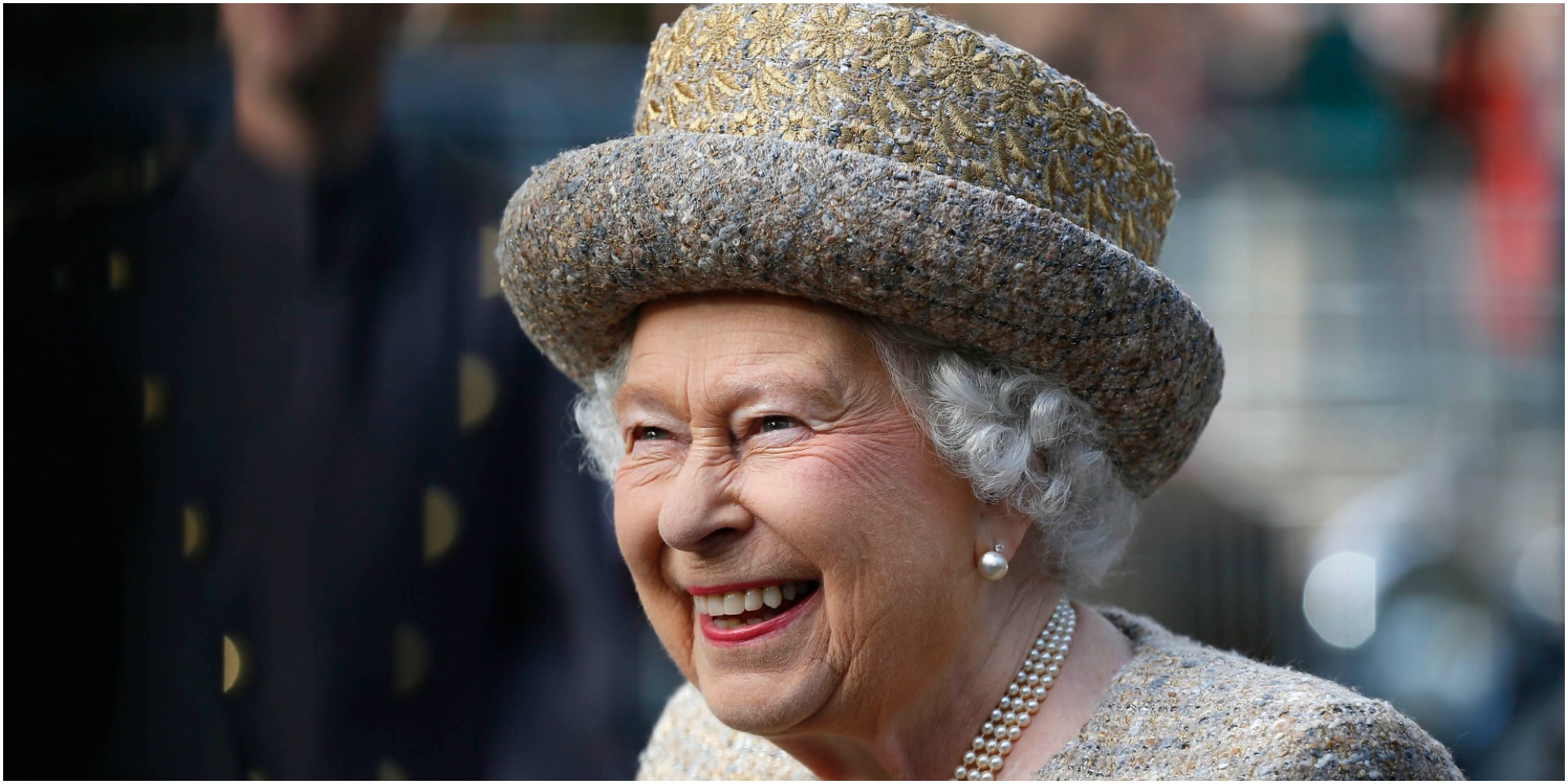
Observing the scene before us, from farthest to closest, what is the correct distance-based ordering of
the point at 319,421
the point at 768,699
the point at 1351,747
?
1. the point at 319,421
2. the point at 768,699
3. the point at 1351,747

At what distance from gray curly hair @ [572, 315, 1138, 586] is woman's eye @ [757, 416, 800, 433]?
0.55 ft

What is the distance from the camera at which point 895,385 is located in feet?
6.79

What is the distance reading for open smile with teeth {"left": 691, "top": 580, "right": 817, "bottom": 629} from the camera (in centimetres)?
208

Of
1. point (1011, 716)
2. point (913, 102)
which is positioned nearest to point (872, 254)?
point (913, 102)

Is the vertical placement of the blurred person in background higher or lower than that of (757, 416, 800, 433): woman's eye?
lower

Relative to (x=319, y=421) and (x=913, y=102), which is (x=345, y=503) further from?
(x=913, y=102)

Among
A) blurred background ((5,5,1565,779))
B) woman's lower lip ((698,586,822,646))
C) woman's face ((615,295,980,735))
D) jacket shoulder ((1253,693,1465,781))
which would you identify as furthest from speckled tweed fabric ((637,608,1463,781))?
blurred background ((5,5,1565,779))

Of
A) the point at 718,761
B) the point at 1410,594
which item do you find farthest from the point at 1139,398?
the point at 1410,594

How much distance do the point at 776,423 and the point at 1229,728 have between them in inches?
31.2

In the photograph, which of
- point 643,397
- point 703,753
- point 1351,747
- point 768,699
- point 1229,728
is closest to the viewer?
point 1351,747

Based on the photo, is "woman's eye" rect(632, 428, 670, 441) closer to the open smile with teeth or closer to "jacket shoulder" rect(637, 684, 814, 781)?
the open smile with teeth

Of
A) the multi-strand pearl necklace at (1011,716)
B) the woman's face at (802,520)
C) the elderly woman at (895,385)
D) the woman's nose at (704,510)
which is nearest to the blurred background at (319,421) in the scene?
the multi-strand pearl necklace at (1011,716)

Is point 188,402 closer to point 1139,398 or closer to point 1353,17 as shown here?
point 1139,398

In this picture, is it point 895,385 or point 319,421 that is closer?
point 895,385
